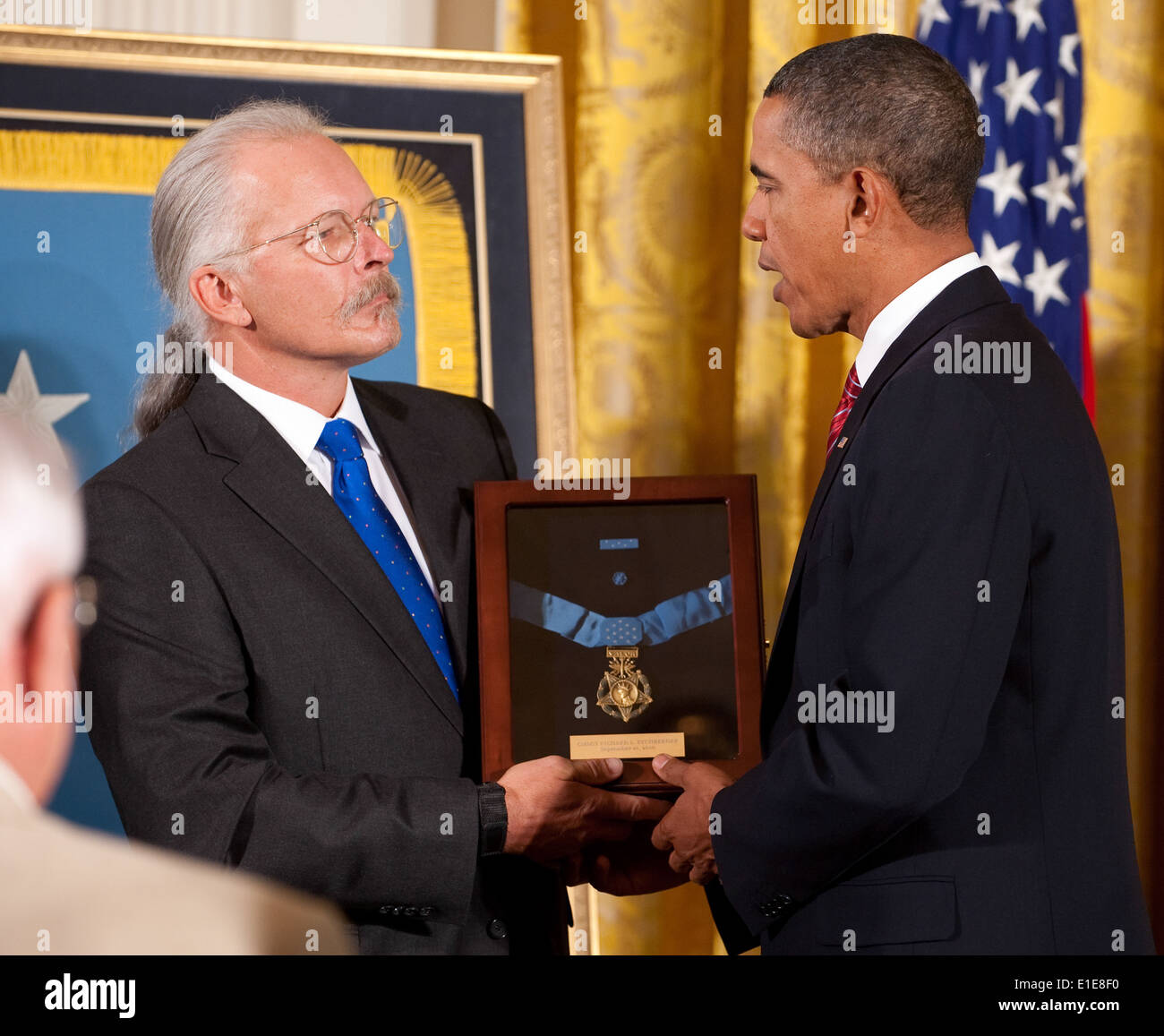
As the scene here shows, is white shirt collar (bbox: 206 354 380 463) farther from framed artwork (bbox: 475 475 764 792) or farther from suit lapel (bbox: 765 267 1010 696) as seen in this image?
suit lapel (bbox: 765 267 1010 696)

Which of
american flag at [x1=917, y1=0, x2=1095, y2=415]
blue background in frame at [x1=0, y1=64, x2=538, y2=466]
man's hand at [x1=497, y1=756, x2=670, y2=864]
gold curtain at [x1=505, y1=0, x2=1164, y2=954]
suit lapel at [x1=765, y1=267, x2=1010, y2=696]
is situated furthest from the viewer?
american flag at [x1=917, y1=0, x2=1095, y2=415]

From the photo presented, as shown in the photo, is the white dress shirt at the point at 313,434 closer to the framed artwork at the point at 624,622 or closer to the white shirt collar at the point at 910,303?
the framed artwork at the point at 624,622

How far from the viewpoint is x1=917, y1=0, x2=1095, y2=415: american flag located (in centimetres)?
346

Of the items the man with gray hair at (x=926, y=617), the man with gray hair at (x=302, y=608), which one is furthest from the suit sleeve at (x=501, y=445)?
the man with gray hair at (x=926, y=617)

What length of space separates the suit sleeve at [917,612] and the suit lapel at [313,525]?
697mm

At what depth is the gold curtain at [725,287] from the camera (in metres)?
3.33

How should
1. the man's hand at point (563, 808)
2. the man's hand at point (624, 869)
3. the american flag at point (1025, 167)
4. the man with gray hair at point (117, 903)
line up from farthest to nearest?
the american flag at point (1025, 167), the man's hand at point (624, 869), the man's hand at point (563, 808), the man with gray hair at point (117, 903)

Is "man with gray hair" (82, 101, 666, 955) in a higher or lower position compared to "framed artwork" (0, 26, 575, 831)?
lower

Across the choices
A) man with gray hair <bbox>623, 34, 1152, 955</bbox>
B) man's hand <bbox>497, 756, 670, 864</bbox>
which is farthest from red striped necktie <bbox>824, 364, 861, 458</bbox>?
man's hand <bbox>497, 756, 670, 864</bbox>

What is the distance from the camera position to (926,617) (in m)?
1.95

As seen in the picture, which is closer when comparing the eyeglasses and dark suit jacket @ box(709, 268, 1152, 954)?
dark suit jacket @ box(709, 268, 1152, 954)

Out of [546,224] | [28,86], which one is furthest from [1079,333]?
[28,86]

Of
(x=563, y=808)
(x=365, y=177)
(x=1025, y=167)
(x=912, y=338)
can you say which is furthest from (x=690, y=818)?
(x=1025, y=167)

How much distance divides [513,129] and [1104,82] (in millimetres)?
1678
